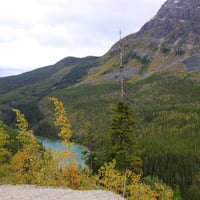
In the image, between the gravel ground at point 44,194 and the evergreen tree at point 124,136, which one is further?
the evergreen tree at point 124,136

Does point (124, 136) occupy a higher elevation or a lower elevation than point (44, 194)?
higher

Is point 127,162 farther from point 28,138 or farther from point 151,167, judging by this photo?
point 151,167

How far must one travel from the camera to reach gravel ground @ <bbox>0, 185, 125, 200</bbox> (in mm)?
11717

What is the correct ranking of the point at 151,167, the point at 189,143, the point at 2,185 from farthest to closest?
the point at 189,143 → the point at 151,167 → the point at 2,185

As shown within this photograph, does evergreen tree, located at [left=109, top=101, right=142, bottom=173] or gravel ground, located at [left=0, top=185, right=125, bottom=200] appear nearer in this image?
gravel ground, located at [left=0, top=185, right=125, bottom=200]

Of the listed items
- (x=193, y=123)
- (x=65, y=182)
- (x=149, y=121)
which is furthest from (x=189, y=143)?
(x=65, y=182)

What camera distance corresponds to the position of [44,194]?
12.3m

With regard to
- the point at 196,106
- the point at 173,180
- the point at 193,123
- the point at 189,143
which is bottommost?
the point at 173,180

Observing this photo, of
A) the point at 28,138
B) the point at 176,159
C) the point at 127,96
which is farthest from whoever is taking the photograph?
the point at 176,159

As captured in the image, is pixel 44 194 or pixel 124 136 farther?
pixel 124 136

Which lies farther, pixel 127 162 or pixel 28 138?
pixel 127 162

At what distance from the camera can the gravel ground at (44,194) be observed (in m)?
11.7

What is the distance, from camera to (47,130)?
178625 millimetres

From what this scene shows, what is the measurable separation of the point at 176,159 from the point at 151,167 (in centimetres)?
1984
